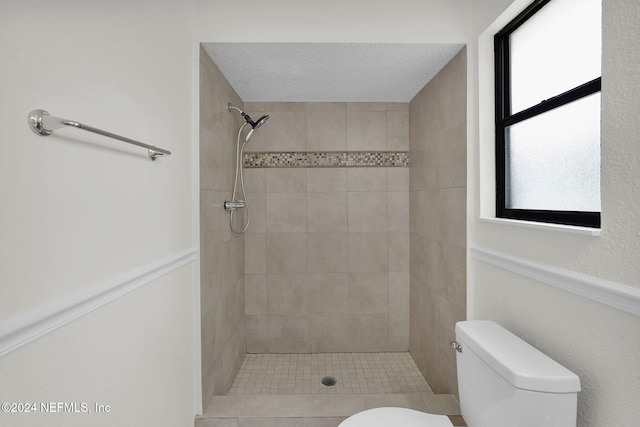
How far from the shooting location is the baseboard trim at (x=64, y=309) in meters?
0.67

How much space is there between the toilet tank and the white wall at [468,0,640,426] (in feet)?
0.27

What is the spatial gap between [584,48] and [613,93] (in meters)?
0.30

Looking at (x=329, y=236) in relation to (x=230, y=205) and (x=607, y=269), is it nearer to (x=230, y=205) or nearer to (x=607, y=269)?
(x=230, y=205)

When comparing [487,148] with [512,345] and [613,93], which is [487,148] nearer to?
[613,93]

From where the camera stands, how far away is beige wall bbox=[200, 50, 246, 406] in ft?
6.03

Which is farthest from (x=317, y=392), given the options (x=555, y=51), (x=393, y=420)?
(x=555, y=51)

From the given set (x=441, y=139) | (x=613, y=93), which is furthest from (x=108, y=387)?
(x=441, y=139)

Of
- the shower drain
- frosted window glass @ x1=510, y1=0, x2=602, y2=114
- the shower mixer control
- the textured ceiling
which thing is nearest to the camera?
frosted window glass @ x1=510, y1=0, x2=602, y2=114

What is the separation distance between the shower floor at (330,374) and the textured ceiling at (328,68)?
2052 millimetres

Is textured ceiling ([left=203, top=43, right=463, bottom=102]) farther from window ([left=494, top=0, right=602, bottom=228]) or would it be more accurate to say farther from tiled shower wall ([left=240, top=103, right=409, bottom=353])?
window ([left=494, top=0, right=602, bottom=228])

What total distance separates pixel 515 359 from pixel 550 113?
3.04 feet

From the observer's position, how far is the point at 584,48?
3.81ft

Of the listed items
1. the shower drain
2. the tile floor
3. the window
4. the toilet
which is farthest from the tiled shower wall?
the toilet

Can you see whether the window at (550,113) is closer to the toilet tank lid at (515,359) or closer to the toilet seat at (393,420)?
the toilet tank lid at (515,359)
